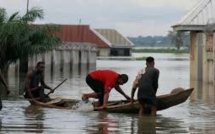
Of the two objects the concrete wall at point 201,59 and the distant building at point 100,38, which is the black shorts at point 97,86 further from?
the distant building at point 100,38

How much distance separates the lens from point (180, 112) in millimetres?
20422

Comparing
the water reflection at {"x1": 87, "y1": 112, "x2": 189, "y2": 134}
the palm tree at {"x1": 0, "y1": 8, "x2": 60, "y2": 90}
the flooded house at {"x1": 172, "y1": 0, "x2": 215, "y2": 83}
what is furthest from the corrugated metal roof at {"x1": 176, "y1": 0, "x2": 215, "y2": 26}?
the water reflection at {"x1": 87, "y1": 112, "x2": 189, "y2": 134}

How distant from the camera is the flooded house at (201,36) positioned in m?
37.0

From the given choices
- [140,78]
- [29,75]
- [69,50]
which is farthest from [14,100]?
[69,50]

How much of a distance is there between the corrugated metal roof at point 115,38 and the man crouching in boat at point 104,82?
103899 mm

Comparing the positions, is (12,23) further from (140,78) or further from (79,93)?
(140,78)

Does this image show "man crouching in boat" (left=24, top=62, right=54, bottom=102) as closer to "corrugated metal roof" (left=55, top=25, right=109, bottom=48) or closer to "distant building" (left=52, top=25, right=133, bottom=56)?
"distant building" (left=52, top=25, right=133, bottom=56)

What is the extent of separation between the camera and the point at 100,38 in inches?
4242

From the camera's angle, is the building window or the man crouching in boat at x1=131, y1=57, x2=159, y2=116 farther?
the building window

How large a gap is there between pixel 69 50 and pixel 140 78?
48.9 meters

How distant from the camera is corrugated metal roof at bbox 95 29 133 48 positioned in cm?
12496

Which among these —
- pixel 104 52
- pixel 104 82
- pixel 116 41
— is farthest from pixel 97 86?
pixel 116 41

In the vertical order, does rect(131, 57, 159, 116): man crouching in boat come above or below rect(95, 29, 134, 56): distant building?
below

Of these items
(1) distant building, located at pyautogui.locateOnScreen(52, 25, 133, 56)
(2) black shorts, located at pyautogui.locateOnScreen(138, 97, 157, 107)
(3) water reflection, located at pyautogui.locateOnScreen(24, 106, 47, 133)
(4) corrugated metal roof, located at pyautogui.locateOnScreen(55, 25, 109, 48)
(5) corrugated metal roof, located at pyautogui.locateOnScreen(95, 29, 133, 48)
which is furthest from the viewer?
(5) corrugated metal roof, located at pyautogui.locateOnScreen(95, 29, 133, 48)
